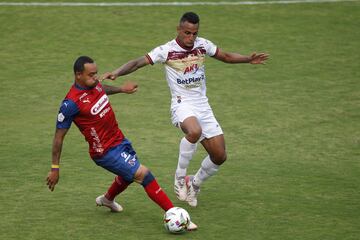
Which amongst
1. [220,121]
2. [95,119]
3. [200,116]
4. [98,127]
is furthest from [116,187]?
[220,121]

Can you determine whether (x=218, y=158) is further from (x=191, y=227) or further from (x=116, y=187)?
(x=116, y=187)

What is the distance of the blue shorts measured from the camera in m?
10.5

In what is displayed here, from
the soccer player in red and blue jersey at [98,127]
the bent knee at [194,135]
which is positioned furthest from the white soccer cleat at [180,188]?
the soccer player in red and blue jersey at [98,127]

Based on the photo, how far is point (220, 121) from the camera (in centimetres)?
1545

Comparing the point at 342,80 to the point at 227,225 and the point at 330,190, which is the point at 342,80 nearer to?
the point at 330,190

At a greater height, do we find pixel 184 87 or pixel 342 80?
pixel 184 87

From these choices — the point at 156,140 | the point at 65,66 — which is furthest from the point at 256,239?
the point at 65,66

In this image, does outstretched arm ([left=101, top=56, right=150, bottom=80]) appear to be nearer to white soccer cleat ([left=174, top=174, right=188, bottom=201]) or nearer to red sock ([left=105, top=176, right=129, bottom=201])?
red sock ([left=105, top=176, right=129, bottom=201])

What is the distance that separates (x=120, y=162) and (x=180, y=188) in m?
1.48

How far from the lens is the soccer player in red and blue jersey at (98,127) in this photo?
10250mm

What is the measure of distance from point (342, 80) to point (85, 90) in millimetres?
8563

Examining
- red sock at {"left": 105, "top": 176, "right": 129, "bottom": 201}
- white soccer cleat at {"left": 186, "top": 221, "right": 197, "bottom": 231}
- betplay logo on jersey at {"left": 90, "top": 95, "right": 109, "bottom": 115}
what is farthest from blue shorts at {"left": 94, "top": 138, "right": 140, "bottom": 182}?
white soccer cleat at {"left": 186, "top": 221, "right": 197, "bottom": 231}

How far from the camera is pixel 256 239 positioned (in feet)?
33.3

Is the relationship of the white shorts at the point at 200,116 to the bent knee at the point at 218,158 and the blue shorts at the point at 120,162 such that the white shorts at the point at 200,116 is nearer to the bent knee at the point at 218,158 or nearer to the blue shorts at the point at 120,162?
the bent knee at the point at 218,158
